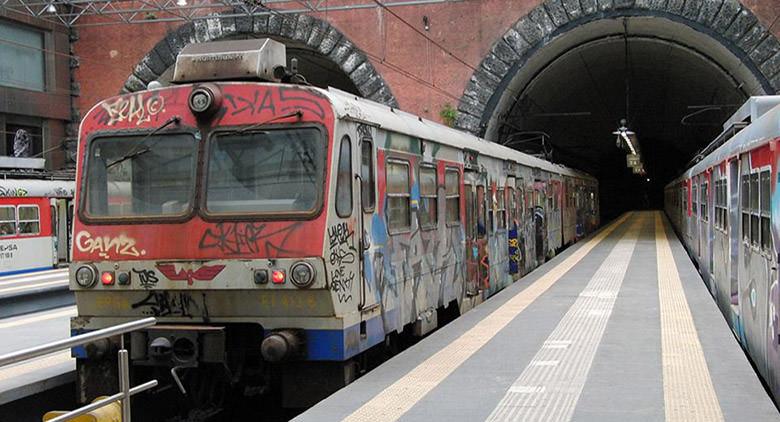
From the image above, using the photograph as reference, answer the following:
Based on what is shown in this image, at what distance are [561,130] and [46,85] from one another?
23432 mm

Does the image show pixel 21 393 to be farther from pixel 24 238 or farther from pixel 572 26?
pixel 572 26

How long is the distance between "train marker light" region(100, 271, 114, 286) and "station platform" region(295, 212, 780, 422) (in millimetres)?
2277

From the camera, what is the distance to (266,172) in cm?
748

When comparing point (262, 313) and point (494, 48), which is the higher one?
point (494, 48)

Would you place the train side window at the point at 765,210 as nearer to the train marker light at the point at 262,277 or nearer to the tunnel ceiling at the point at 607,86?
the train marker light at the point at 262,277

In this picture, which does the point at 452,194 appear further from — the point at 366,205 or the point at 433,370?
the point at 433,370

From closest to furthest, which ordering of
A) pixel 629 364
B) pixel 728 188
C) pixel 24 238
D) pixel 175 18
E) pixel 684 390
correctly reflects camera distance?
pixel 684 390 → pixel 629 364 → pixel 728 188 → pixel 24 238 → pixel 175 18

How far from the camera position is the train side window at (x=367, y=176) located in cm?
792

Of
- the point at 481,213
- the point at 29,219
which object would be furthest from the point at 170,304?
the point at 29,219

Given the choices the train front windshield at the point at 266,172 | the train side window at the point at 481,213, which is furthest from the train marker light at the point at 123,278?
the train side window at the point at 481,213

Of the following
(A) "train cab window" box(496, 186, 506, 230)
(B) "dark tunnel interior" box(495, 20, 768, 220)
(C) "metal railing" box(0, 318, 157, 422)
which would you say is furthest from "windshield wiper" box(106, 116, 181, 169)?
(B) "dark tunnel interior" box(495, 20, 768, 220)

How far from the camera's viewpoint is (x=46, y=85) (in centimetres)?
2684

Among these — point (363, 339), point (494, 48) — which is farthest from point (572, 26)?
point (363, 339)

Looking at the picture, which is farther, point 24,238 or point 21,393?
point 24,238
